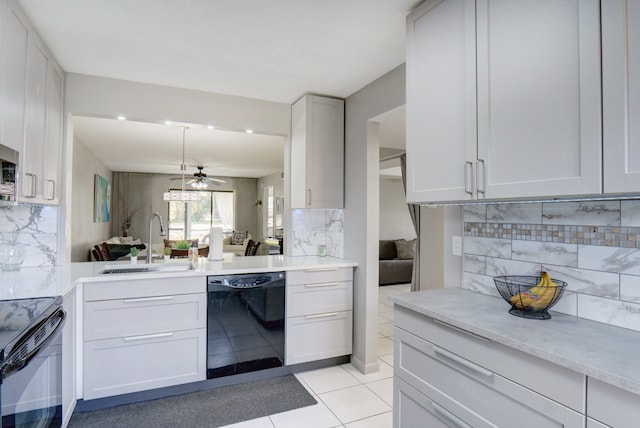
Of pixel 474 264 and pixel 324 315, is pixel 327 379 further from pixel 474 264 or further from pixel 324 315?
pixel 474 264

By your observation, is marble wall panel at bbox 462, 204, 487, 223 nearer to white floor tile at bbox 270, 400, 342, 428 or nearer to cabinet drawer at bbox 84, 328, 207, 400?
white floor tile at bbox 270, 400, 342, 428

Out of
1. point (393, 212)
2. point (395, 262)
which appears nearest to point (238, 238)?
point (393, 212)

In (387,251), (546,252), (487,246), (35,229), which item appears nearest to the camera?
(546,252)

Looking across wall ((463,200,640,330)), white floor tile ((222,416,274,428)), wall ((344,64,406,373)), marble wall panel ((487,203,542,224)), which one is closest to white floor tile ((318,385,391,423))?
wall ((344,64,406,373))

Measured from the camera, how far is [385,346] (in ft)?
11.6

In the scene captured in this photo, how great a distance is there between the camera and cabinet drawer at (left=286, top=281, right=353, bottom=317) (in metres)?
2.85

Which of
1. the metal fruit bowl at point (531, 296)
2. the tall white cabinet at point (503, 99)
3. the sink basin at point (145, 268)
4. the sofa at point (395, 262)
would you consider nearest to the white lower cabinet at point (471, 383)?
the metal fruit bowl at point (531, 296)

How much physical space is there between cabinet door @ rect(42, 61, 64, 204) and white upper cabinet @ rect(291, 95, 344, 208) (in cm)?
186

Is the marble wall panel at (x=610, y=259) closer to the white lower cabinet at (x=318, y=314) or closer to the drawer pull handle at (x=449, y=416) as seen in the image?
the drawer pull handle at (x=449, y=416)

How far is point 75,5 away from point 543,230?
8.58 ft

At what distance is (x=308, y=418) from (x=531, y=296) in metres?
1.61

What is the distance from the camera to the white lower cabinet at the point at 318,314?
284 cm

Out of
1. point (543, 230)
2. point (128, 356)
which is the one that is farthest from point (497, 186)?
point (128, 356)

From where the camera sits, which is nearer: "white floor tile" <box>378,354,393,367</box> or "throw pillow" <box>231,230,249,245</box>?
"white floor tile" <box>378,354,393,367</box>
